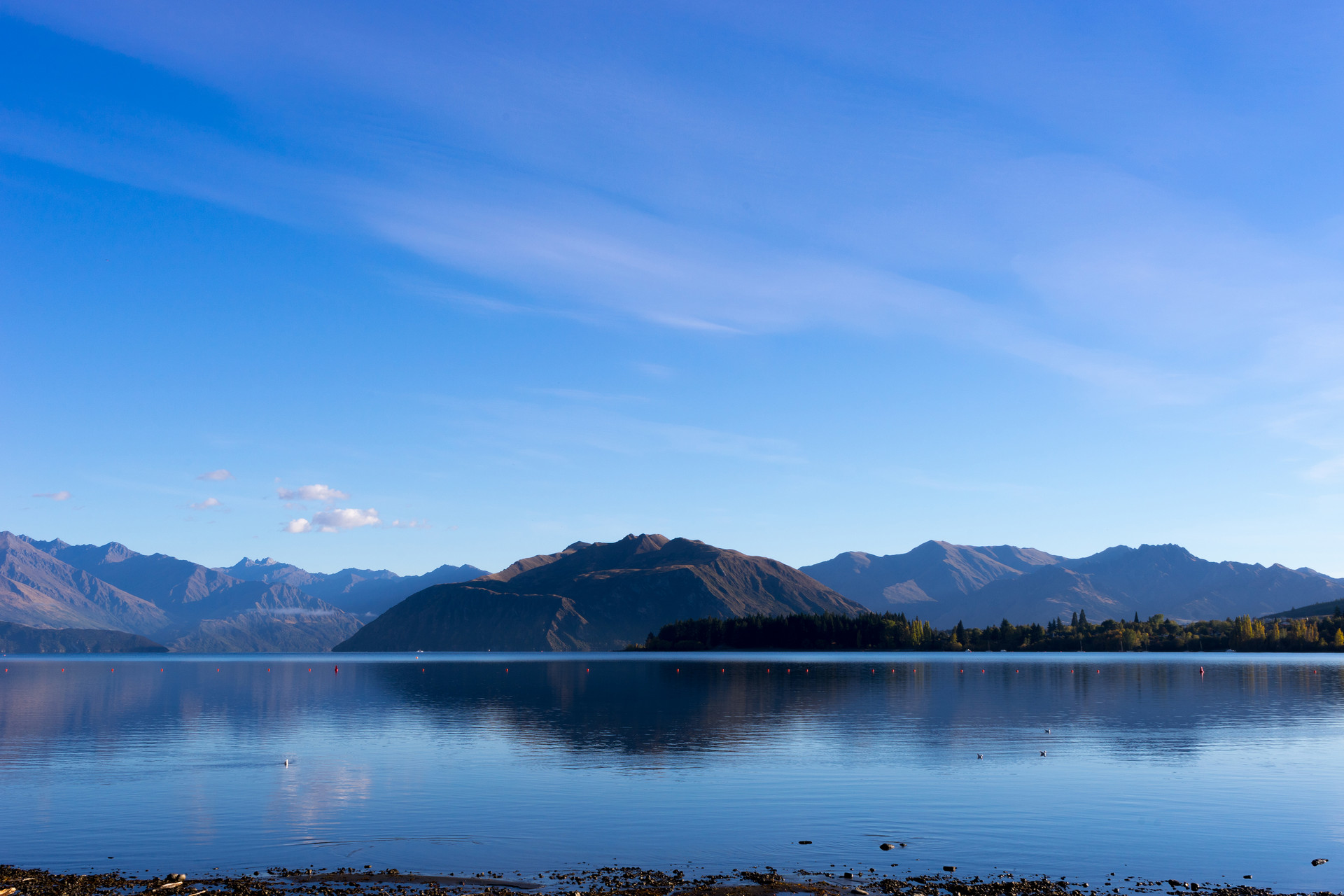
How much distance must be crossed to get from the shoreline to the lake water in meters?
1.66

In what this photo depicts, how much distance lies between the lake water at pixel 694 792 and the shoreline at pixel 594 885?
166cm

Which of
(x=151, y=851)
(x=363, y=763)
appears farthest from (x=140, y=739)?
(x=151, y=851)

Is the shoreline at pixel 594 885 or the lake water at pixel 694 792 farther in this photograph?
the lake water at pixel 694 792

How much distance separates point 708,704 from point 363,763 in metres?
69.5

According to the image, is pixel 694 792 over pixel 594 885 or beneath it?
beneath

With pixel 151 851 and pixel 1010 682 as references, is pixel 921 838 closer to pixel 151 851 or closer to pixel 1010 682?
pixel 151 851

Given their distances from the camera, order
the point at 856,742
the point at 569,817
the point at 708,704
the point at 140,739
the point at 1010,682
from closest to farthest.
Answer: the point at 569,817, the point at 856,742, the point at 140,739, the point at 708,704, the point at 1010,682

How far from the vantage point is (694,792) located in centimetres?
6006

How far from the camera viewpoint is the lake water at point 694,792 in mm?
43938

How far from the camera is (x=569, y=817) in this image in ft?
171

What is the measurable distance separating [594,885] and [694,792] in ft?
74.4

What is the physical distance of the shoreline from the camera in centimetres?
3666

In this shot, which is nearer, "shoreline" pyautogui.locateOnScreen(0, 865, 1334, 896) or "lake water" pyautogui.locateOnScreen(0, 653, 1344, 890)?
"shoreline" pyautogui.locateOnScreen(0, 865, 1334, 896)

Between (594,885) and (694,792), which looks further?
(694,792)
